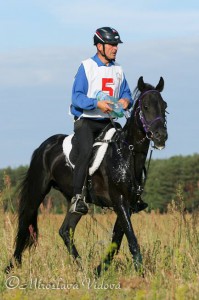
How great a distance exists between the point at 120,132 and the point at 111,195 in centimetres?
80

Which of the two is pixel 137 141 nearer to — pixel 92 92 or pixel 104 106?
pixel 104 106

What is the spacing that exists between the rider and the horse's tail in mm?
1131

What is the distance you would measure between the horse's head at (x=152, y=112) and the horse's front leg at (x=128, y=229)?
90 cm

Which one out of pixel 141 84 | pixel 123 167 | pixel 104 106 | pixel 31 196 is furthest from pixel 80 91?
pixel 31 196

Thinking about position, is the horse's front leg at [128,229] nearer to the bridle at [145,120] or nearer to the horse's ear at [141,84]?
the bridle at [145,120]

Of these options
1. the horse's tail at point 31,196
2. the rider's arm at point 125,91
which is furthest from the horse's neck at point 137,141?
the horse's tail at point 31,196

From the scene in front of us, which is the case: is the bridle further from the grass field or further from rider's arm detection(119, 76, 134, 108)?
the grass field

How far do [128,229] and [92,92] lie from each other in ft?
6.17

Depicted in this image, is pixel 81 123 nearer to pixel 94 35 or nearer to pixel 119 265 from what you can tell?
pixel 94 35

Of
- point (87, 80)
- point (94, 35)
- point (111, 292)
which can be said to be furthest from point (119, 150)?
point (111, 292)

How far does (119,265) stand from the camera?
847 cm

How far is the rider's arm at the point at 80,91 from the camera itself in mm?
8828

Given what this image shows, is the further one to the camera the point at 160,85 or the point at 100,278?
the point at 160,85

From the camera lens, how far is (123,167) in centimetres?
859
